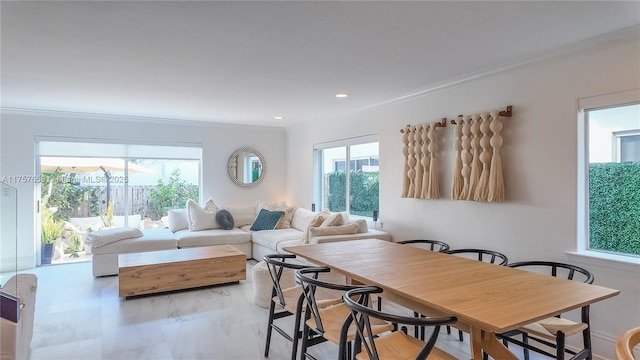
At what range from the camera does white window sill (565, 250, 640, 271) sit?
244cm

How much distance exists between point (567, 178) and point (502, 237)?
74 cm

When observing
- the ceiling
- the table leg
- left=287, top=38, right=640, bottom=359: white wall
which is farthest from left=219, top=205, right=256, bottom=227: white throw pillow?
the table leg

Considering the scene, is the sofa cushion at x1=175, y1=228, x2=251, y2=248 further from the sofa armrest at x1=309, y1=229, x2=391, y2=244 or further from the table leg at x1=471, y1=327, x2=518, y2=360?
the table leg at x1=471, y1=327, x2=518, y2=360

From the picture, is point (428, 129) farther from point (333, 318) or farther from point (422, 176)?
point (333, 318)

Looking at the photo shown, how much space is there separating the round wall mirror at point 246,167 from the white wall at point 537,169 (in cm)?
336

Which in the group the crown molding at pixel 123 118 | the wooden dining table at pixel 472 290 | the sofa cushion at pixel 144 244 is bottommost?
the sofa cushion at pixel 144 244

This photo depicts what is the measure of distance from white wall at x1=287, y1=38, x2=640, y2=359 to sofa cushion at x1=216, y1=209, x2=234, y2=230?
2871 mm

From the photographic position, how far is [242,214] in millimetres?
6258

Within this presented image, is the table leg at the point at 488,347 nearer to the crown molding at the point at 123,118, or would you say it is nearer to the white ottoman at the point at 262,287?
the white ottoman at the point at 262,287

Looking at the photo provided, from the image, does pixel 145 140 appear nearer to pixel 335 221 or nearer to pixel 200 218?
pixel 200 218

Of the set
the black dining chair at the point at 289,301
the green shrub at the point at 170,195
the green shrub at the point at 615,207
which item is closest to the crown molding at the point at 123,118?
the green shrub at the point at 170,195

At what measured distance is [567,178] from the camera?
274cm

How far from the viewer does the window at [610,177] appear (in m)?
2.55

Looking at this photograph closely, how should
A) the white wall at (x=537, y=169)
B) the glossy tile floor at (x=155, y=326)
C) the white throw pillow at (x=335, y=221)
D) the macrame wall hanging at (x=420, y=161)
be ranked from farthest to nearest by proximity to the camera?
the white throw pillow at (x=335, y=221), the macrame wall hanging at (x=420, y=161), the glossy tile floor at (x=155, y=326), the white wall at (x=537, y=169)
